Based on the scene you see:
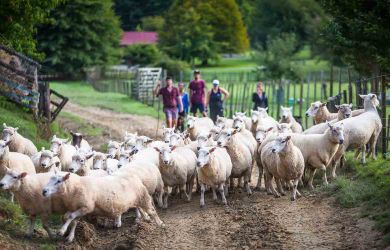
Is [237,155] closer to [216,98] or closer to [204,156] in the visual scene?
[204,156]

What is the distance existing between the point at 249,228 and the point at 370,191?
2.48 metres

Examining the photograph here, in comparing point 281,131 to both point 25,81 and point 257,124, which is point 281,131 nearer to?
point 257,124

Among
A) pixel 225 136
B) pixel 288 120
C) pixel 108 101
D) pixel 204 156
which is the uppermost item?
pixel 225 136

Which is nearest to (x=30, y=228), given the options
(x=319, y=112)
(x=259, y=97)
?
(x=319, y=112)

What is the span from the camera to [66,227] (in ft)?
40.0

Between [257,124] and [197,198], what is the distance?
14.5 ft

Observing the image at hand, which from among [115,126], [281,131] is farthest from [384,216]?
[115,126]

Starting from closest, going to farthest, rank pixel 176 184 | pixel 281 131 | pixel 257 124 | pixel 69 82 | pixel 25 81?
pixel 176 184 < pixel 281 131 < pixel 257 124 < pixel 25 81 < pixel 69 82

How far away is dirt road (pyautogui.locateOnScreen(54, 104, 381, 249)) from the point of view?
12.1 metres

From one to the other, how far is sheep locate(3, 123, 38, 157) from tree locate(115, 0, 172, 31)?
71.1 m

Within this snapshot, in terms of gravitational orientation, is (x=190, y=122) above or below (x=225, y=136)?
below

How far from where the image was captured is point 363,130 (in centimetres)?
1703

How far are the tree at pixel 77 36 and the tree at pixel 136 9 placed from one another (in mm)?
26166

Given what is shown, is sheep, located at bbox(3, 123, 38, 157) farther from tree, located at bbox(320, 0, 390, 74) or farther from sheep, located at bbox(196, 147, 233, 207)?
tree, located at bbox(320, 0, 390, 74)
